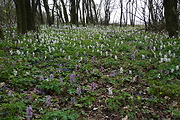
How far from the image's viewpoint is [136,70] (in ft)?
20.1

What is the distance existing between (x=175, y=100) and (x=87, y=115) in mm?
2500

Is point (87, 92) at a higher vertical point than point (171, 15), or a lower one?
lower

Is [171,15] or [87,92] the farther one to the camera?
[171,15]

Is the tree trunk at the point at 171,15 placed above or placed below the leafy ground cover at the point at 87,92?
above

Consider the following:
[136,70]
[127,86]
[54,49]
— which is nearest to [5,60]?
[54,49]

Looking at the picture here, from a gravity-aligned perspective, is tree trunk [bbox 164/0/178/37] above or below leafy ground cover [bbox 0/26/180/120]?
above

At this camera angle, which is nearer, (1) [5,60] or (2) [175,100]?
(2) [175,100]

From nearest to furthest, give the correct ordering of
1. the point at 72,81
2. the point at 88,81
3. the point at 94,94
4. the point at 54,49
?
the point at 94,94, the point at 72,81, the point at 88,81, the point at 54,49

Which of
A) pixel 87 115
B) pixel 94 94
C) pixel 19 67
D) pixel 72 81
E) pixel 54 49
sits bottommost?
pixel 87 115

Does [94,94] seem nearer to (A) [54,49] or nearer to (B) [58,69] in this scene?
(B) [58,69]

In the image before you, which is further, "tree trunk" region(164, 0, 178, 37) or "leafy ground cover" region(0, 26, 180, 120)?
"tree trunk" region(164, 0, 178, 37)

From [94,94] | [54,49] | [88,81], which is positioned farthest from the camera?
[54,49]

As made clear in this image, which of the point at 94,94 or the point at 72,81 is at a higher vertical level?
the point at 72,81

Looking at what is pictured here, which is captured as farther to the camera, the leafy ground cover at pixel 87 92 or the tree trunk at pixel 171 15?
the tree trunk at pixel 171 15
